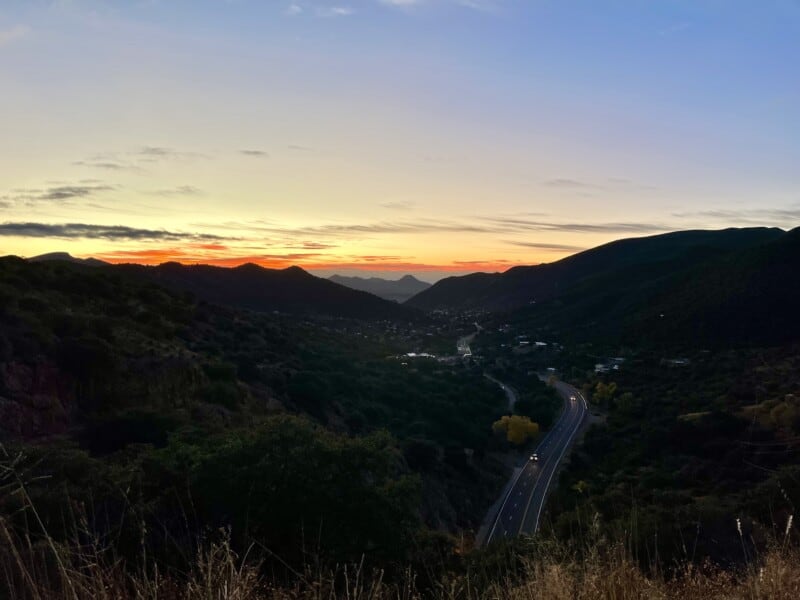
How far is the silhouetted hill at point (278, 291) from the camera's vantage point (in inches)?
3999

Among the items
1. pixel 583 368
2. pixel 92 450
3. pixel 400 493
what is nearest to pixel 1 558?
pixel 400 493

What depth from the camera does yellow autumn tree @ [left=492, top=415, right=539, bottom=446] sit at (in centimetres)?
4103

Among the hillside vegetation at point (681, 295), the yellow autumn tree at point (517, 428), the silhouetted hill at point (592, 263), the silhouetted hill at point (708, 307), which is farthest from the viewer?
the silhouetted hill at point (592, 263)

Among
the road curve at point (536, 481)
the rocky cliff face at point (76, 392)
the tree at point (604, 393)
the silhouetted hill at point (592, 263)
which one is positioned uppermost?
the silhouetted hill at point (592, 263)

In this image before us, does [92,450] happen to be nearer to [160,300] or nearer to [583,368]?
[160,300]

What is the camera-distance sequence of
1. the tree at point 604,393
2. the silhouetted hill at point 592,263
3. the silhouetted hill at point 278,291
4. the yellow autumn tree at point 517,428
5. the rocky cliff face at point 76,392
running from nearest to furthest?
the rocky cliff face at point 76,392 → the yellow autumn tree at point 517,428 → the tree at point 604,393 → the silhouetted hill at point 278,291 → the silhouetted hill at point 592,263

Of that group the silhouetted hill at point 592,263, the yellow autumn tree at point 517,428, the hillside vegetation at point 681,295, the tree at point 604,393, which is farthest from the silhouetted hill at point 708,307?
the silhouetted hill at point 592,263

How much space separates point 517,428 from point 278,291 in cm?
7724

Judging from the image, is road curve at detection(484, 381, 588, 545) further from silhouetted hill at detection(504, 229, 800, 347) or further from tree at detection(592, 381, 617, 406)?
silhouetted hill at detection(504, 229, 800, 347)

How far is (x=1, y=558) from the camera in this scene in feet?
14.2

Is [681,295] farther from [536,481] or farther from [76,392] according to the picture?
[76,392]

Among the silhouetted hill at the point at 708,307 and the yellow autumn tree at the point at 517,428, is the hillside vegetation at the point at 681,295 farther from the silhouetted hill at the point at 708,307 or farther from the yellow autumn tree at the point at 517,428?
the yellow autumn tree at the point at 517,428

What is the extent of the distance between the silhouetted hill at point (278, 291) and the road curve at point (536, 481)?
63.8 meters

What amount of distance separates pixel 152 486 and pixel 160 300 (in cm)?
3022
